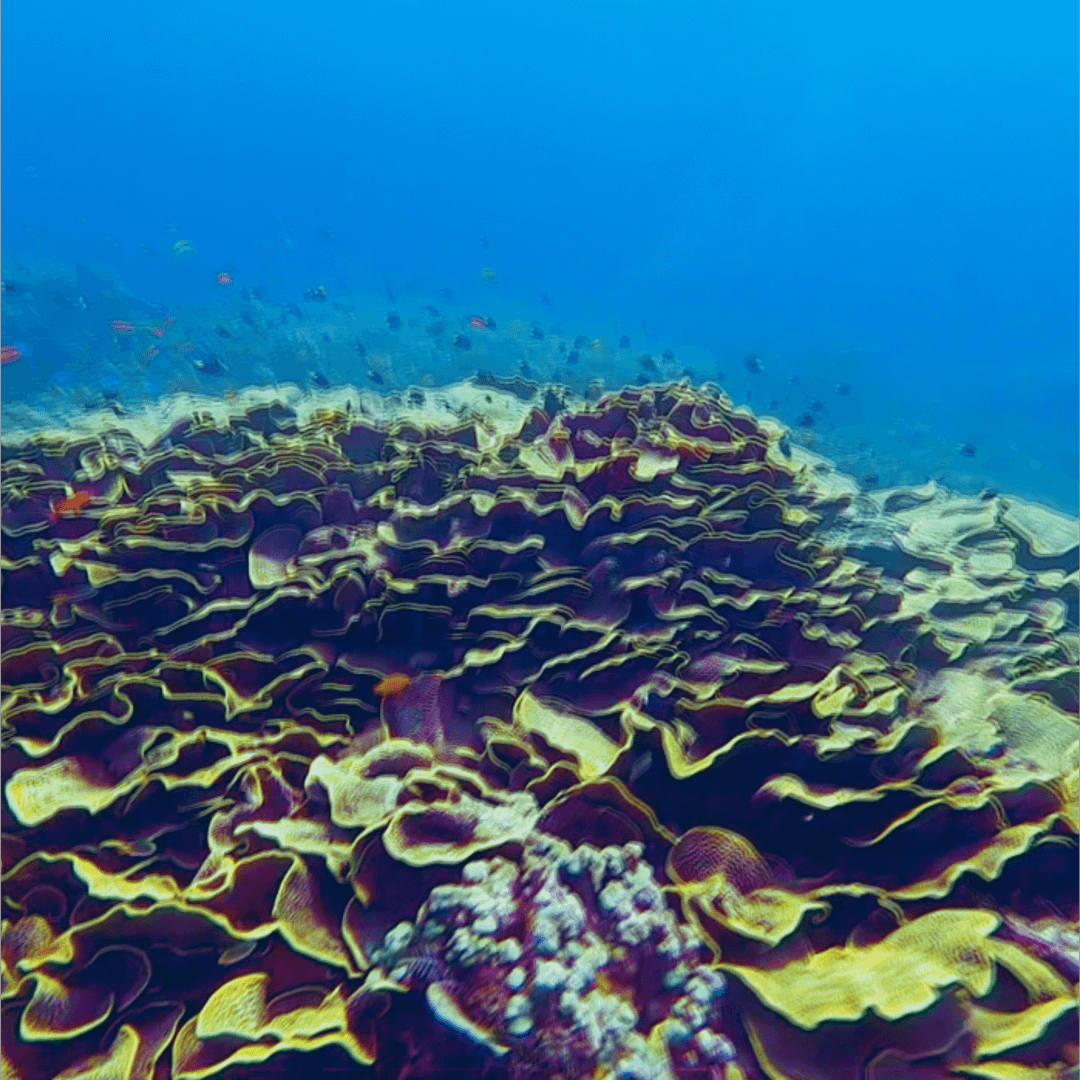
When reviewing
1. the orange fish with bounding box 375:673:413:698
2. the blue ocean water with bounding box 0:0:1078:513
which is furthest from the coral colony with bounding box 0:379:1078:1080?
the blue ocean water with bounding box 0:0:1078:513

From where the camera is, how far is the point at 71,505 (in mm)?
5234

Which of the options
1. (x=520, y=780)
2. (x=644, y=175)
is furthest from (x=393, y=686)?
(x=644, y=175)

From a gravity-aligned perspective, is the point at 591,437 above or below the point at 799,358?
below

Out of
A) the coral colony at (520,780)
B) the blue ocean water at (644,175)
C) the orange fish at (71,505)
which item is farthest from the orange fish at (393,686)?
the blue ocean water at (644,175)

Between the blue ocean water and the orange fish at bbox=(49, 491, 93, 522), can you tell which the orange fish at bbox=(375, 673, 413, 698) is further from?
the blue ocean water

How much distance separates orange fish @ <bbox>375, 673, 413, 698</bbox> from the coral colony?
15 millimetres

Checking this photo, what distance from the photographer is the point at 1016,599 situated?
220 inches

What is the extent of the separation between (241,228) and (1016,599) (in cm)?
13154

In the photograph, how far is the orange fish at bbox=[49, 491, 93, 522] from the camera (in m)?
5.20

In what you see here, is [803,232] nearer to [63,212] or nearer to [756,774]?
[63,212]

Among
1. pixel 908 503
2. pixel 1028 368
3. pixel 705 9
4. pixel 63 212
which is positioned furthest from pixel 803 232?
pixel 908 503

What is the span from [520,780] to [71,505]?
4253 millimetres

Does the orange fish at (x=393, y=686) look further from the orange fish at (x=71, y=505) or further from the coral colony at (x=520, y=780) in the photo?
the orange fish at (x=71, y=505)

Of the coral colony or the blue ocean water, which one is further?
the blue ocean water
